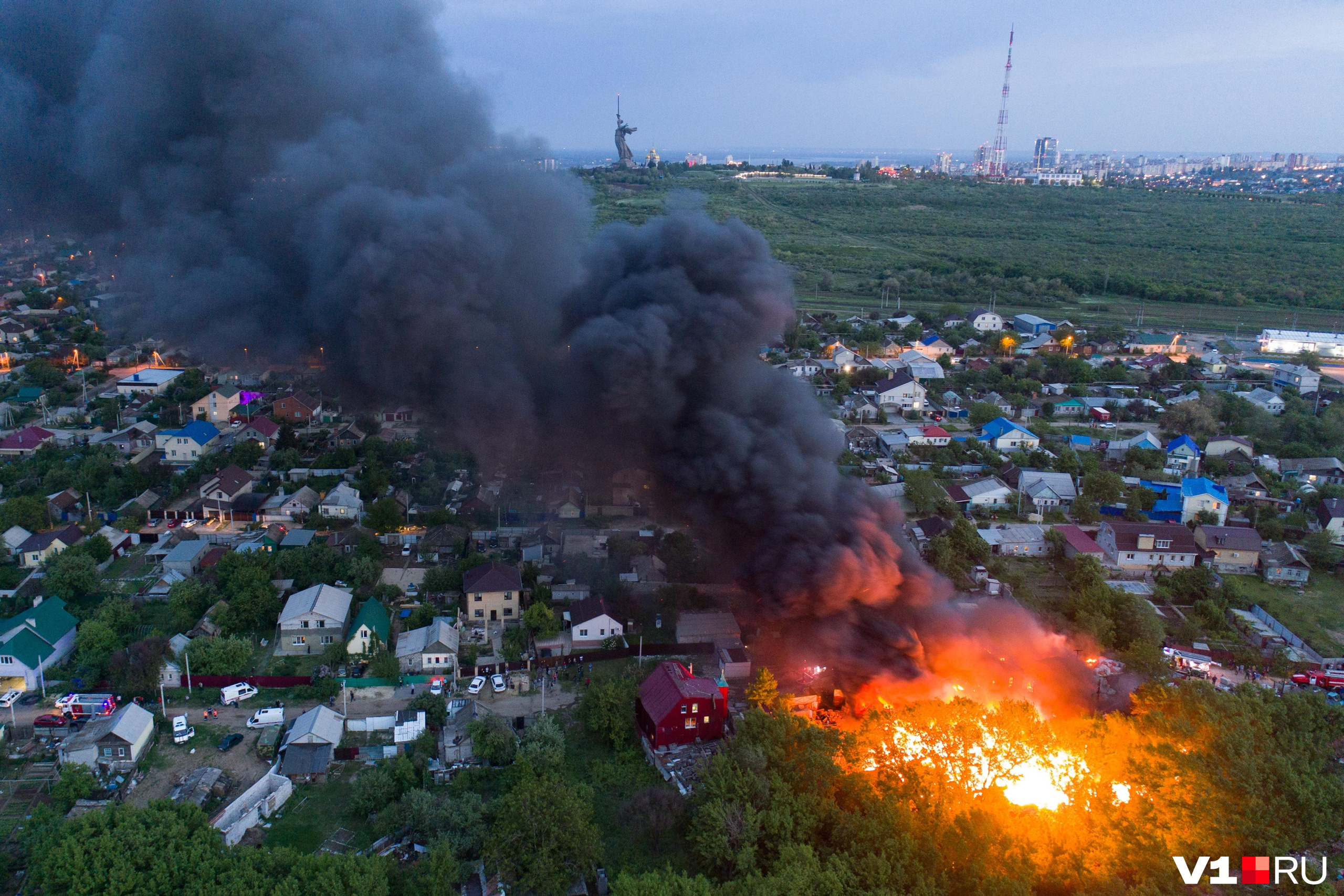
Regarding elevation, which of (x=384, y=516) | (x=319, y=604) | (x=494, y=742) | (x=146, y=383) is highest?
(x=146, y=383)

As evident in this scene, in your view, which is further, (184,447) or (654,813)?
(184,447)

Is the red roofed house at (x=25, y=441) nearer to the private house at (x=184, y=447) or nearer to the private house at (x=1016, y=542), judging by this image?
the private house at (x=184, y=447)

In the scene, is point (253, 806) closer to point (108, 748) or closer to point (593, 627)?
point (108, 748)

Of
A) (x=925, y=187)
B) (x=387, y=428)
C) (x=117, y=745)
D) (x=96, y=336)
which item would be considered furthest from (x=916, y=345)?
(x=925, y=187)

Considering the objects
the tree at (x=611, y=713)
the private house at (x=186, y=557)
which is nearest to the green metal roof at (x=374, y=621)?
the tree at (x=611, y=713)

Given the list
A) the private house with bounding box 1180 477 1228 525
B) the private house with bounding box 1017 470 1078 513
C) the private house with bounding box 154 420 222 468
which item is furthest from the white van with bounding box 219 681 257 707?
the private house with bounding box 1180 477 1228 525

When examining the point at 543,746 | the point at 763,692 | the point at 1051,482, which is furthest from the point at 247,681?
the point at 1051,482
